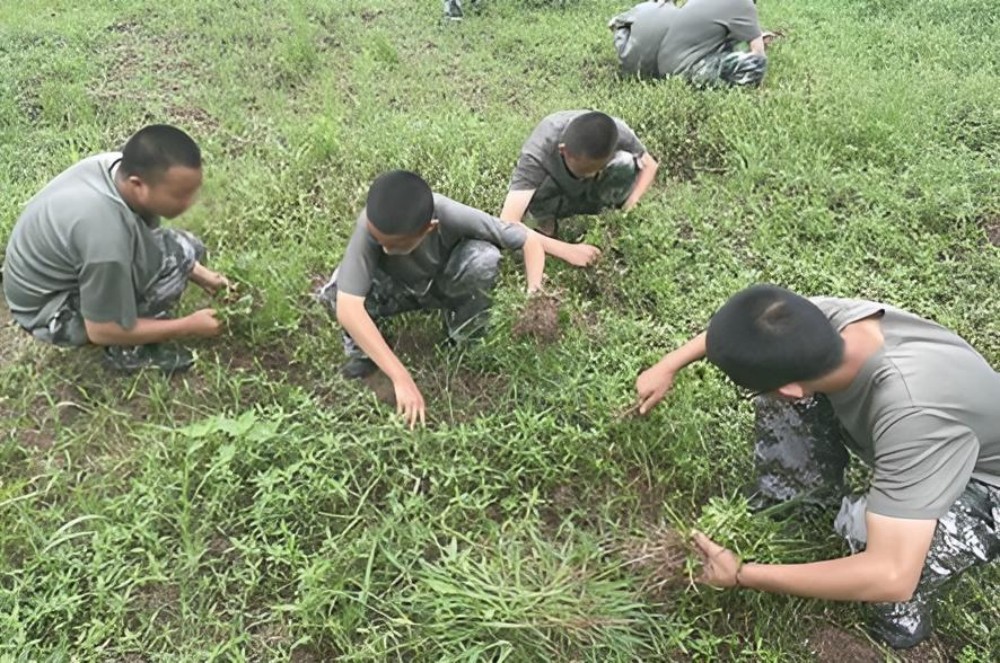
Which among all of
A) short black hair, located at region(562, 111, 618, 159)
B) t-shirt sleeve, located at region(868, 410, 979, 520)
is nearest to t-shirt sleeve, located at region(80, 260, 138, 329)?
short black hair, located at region(562, 111, 618, 159)

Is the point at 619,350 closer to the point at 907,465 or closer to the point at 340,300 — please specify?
the point at 340,300

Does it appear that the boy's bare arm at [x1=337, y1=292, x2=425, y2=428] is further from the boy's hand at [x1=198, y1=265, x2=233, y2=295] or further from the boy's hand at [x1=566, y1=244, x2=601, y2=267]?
the boy's hand at [x1=566, y1=244, x2=601, y2=267]

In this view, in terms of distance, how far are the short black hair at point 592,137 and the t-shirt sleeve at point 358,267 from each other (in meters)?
1.13

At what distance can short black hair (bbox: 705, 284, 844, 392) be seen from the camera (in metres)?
2.02

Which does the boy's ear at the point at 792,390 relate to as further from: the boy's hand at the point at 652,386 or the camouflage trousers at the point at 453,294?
the camouflage trousers at the point at 453,294

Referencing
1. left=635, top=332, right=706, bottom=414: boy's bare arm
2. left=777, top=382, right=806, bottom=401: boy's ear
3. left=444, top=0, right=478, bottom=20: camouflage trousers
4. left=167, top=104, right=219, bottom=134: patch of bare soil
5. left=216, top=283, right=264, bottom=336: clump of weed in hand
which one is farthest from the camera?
left=444, top=0, right=478, bottom=20: camouflage trousers

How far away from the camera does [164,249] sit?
334 centimetres

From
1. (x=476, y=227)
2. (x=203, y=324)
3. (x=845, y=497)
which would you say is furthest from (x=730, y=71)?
(x=203, y=324)

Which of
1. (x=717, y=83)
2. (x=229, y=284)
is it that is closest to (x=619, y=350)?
(x=229, y=284)

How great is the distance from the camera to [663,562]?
7.63ft

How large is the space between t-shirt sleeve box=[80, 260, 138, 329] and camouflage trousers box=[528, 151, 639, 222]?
195 centimetres

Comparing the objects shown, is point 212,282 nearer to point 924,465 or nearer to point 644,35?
point 924,465

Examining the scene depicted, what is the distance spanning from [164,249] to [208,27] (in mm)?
3975

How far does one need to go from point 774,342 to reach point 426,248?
5.07ft
